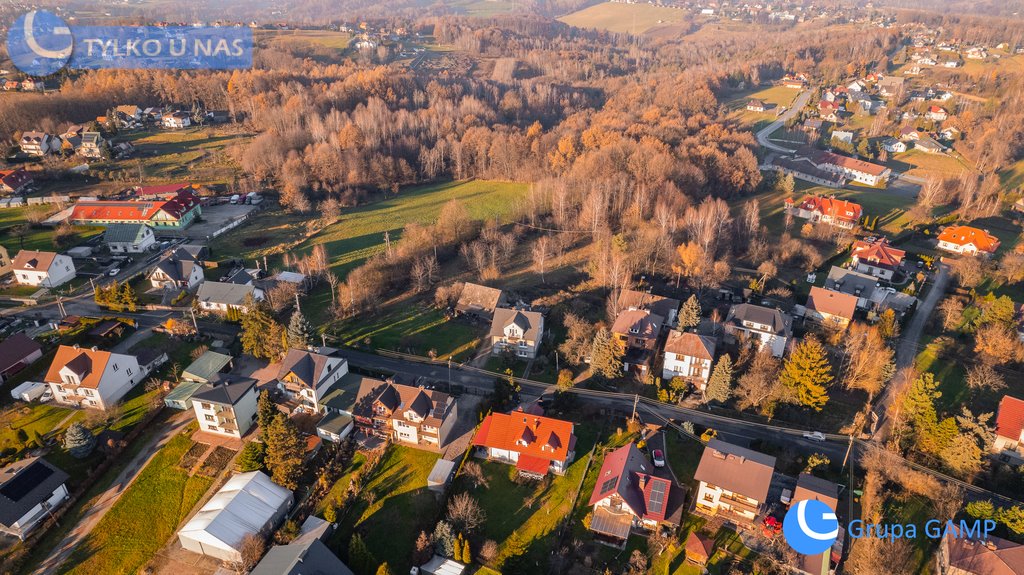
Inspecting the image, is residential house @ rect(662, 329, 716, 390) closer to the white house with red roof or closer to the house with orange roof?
the white house with red roof

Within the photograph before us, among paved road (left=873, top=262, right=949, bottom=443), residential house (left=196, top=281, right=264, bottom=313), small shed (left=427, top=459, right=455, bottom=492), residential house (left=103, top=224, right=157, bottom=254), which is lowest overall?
paved road (left=873, top=262, right=949, bottom=443)

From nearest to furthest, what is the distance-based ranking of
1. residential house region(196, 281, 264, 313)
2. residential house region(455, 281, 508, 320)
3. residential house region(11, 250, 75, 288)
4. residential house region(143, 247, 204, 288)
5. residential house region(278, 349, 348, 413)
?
residential house region(278, 349, 348, 413) → residential house region(196, 281, 264, 313) → residential house region(455, 281, 508, 320) → residential house region(11, 250, 75, 288) → residential house region(143, 247, 204, 288)

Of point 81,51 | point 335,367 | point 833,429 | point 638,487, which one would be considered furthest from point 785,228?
point 81,51

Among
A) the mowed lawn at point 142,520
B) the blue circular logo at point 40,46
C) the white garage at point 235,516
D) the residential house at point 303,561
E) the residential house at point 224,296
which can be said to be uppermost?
the blue circular logo at point 40,46

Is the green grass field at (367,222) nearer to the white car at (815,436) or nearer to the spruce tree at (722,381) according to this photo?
the spruce tree at (722,381)

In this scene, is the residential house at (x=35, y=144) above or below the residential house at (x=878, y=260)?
above

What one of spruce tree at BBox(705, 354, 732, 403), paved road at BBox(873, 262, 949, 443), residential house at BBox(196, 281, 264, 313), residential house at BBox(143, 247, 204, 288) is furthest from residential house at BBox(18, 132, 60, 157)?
paved road at BBox(873, 262, 949, 443)

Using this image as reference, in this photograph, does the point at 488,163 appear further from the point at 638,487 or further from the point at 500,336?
the point at 638,487

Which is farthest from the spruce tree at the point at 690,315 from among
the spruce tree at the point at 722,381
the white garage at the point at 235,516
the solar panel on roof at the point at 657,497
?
the white garage at the point at 235,516
